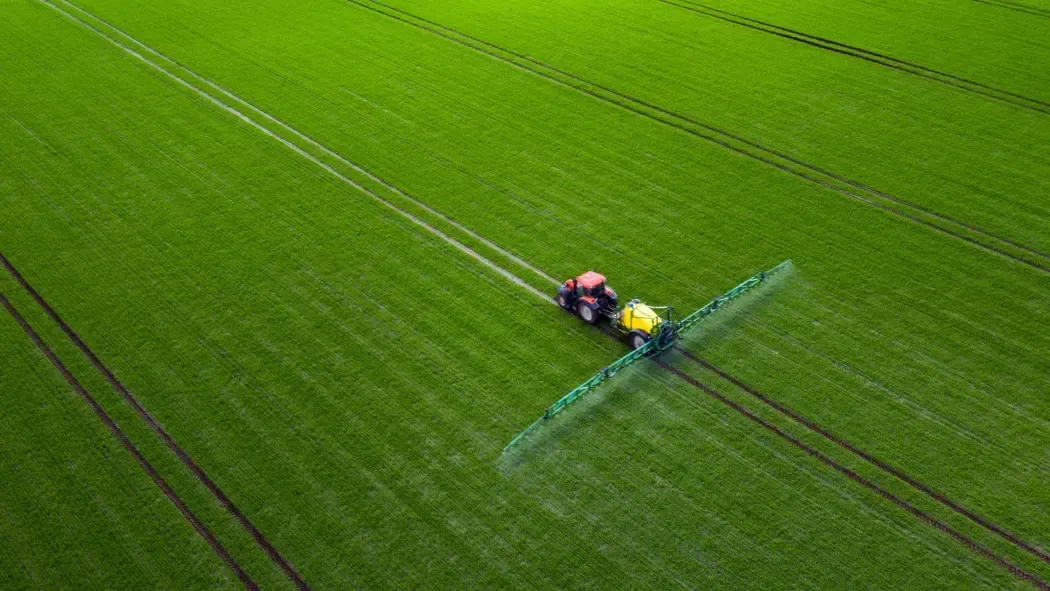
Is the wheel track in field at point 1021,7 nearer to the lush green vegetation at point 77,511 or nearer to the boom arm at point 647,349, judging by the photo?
the boom arm at point 647,349

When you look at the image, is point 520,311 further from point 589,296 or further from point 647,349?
point 647,349

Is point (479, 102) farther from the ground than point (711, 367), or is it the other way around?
point (479, 102)

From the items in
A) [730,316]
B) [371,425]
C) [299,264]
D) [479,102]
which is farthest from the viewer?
[479,102]

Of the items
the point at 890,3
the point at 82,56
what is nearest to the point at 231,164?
the point at 82,56

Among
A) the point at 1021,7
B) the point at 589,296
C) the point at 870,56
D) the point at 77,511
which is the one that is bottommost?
the point at 77,511

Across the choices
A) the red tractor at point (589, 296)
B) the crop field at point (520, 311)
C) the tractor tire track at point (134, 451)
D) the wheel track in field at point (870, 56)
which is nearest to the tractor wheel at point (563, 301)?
the red tractor at point (589, 296)

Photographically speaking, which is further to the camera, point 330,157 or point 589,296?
point 330,157

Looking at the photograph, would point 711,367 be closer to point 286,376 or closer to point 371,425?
point 371,425

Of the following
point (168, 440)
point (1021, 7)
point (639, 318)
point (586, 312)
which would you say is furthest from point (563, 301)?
point (1021, 7)
